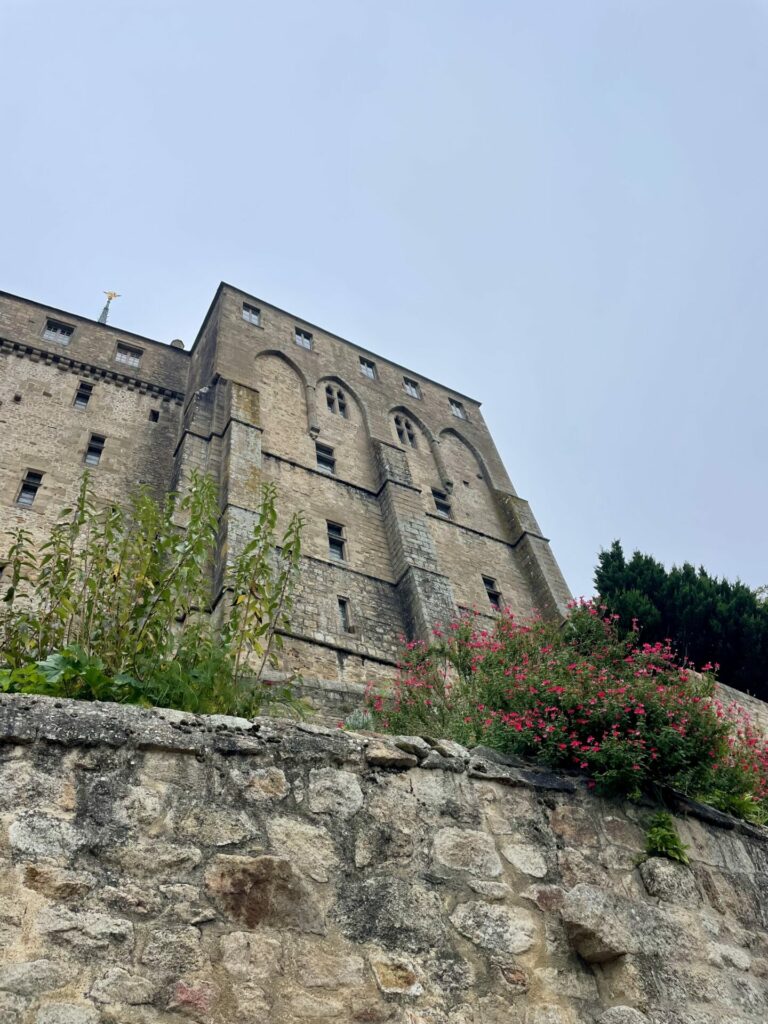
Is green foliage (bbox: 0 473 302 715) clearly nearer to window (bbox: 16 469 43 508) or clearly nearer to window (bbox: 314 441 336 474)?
Answer: window (bbox: 16 469 43 508)

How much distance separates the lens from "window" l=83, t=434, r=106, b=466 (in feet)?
56.4

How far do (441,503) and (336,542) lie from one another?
16.5 feet

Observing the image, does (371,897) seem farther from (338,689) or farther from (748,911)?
(338,689)

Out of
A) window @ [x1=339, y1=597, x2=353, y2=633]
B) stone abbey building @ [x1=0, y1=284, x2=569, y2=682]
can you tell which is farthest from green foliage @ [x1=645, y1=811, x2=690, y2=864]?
window @ [x1=339, y1=597, x2=353, y2=633]

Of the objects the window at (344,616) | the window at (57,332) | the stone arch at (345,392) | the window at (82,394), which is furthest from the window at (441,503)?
the window at (57,332)

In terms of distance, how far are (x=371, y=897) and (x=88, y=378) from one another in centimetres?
1908

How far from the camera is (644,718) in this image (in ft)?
14.8

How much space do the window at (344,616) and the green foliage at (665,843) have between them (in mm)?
11010

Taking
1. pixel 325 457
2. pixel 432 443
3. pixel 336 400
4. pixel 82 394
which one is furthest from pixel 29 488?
pixel 432 443

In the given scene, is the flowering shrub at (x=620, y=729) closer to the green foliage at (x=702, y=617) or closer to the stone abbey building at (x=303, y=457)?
the stone abbey building at (x=303, y=457)

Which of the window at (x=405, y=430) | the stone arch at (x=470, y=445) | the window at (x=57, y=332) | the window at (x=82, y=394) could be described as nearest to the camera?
the window at (x=82, y=394)

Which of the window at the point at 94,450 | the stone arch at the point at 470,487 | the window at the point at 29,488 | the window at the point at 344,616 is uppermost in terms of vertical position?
the stone arch at the point at 470,487

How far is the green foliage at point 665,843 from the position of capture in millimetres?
3707

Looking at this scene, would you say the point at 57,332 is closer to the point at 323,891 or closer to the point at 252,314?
the point at 252,314
